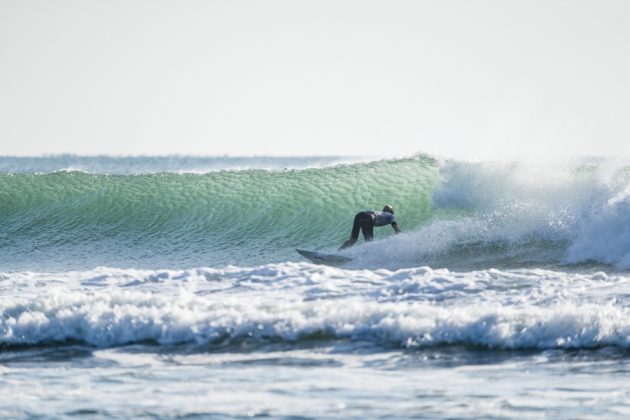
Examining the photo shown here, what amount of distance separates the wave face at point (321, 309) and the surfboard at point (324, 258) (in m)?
2.59

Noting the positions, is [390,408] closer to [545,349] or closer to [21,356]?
[545,349]

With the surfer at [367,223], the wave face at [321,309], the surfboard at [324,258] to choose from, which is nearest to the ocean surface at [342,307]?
the wave face at [321,309]

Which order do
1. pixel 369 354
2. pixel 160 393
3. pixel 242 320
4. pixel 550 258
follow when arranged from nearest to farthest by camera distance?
pixel 160 393, pixel 369 354, pixel 242 320, pixel 550 258

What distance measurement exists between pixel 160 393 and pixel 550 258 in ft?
28.7

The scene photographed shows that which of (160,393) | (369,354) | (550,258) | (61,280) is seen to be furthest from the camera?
(550,258)

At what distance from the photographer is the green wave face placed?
1809 centimetres

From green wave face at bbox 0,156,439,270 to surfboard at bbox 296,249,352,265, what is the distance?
117cm

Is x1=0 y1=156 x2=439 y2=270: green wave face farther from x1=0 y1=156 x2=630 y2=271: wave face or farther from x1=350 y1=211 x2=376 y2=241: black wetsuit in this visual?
x1=350 y1=211 x2=376 y2=241: black wetsuit

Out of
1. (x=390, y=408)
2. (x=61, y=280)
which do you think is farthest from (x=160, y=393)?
(x=61, y=280)

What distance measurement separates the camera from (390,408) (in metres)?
6.99

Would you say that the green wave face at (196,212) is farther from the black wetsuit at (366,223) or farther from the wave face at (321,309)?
the wave face at (321,309)

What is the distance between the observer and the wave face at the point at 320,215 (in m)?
15.6

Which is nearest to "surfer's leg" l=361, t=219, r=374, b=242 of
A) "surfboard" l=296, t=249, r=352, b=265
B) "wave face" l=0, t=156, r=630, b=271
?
"wave face" l=0, t=156, r=630, b=271

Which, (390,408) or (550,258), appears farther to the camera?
(550,258)
